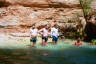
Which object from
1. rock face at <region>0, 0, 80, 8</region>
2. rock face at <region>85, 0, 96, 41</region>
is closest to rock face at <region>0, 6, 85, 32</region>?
rock face at <region>0, 0, 80, 8</region>

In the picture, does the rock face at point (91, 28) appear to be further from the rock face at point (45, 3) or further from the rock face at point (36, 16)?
the rock face at point (45, 3)

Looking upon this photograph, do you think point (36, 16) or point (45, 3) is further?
point (45, 3)

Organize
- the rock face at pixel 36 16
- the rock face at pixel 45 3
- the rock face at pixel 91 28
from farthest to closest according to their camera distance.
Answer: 1. the rock face at pixel 45 3
2. the rock face at pixel 36 16
3. the rock face at pixel 91 28

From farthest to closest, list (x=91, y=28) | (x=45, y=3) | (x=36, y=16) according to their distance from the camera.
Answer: (x=45, y=3) < (x=36, y=16) < (x=91, y=28)

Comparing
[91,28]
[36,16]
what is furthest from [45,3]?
[91,28]

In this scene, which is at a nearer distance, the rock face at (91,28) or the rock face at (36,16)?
the rock face at (91,28)

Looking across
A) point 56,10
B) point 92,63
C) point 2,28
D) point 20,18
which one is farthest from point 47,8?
point 92,63

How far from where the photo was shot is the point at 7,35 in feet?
76.5

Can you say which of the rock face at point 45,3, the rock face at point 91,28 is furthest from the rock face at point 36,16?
the rock face at point 91,28

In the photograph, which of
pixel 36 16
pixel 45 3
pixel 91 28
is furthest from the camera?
pixel 45 3

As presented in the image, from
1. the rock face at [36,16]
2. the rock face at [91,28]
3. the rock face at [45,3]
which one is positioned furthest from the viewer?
the rock face at [45,3]

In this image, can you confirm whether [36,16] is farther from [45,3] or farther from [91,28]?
[91,28]

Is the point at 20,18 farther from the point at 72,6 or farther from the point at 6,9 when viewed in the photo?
the point at 72,6

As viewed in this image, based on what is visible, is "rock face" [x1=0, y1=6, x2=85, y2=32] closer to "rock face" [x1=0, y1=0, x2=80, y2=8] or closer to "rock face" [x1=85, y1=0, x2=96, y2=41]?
"rock face" [x1=0, y1=0, x2=80, y2=8]
